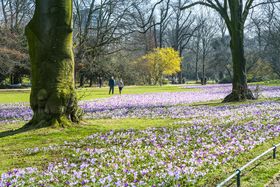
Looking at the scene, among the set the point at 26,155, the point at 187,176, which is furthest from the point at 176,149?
the point at 26,155

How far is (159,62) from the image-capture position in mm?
66500

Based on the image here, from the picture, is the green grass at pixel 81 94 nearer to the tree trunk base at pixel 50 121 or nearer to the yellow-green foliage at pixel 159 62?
the tree trunk base at pixel 50 121

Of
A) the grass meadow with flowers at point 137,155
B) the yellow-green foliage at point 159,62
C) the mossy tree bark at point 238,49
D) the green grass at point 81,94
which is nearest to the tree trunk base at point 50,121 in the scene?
the grass meadow with flowers at point 137,155

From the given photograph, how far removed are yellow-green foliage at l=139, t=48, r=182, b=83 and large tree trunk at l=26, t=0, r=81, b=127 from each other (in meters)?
56.3

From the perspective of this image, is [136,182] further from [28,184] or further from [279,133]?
[279,133]

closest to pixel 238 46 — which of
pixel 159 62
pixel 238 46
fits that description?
pixel 238 46

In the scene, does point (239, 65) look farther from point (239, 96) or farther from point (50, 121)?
point (50, 121)

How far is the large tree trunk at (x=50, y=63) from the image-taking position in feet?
31.9

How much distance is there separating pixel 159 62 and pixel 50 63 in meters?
57.3

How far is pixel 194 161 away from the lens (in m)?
6.48

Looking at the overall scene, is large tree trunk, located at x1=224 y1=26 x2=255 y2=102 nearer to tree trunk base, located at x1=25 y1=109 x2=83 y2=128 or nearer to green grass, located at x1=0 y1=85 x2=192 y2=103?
green grass, located at x1=0 y1=85 x2=192 y2=103

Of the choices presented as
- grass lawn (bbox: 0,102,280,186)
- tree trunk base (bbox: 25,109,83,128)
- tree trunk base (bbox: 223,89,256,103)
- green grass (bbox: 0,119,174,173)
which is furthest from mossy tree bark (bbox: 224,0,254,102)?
tree trunk base (bbox: 25,109,83,128)

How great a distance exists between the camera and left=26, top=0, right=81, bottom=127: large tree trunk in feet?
31.9

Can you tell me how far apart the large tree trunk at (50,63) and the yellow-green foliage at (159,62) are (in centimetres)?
5631
